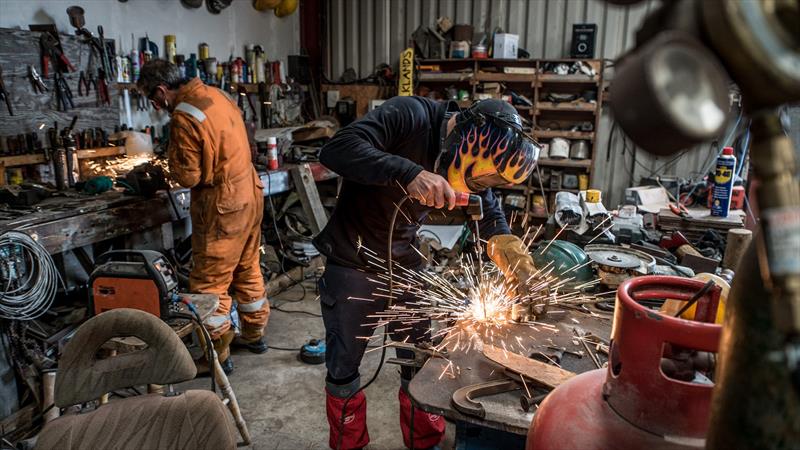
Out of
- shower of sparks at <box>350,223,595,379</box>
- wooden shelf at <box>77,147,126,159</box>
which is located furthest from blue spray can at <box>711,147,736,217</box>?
wooden shelf at <box>77,147,126,159</box>

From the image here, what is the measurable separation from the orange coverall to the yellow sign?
3361mm

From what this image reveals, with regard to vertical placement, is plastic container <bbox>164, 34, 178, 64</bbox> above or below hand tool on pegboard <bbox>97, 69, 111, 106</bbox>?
above

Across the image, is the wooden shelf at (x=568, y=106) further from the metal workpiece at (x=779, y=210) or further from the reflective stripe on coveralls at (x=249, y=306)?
the metal workpiece at (x=779, y=210)

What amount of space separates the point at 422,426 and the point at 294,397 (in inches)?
40.4

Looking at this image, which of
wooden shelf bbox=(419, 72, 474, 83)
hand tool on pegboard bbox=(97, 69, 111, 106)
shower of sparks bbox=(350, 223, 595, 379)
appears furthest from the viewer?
wooden shelf bbox=(419, 72, 474, 83)

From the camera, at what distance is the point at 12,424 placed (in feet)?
9.46

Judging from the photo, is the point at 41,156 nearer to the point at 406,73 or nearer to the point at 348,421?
the point at 348,421

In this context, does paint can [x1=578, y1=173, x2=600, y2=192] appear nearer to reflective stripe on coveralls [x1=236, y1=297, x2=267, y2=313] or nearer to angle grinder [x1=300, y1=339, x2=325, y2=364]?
angle grinder [x1=300, y1=339, x2=325, y2=364]

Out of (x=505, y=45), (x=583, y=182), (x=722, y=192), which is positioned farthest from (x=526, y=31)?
(x=722, y=192)

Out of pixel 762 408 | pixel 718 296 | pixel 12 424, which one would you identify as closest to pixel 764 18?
pixel 762 408

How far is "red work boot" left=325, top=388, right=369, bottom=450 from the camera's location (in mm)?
2615

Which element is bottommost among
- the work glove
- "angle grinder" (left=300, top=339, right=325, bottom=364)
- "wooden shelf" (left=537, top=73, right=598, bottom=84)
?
"angle grinder" (left=300, top=339, right=325, bottom=364)

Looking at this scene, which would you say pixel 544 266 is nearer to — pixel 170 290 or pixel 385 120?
pixel 385 120

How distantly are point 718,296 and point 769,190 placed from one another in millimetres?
603
